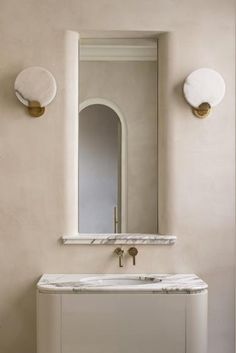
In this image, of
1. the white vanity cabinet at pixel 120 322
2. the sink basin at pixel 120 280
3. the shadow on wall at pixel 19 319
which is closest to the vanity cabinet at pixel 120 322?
the white vanity cabinet at pixel 120 322

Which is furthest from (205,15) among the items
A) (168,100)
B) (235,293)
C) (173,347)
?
(173,347)

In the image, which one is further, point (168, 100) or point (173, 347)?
point (168, 100)

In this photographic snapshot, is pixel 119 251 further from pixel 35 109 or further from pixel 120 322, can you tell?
pixel 35 109

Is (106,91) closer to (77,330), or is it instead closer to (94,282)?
(94,282)

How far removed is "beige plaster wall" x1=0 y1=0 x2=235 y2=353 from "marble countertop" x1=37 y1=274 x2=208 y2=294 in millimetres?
100

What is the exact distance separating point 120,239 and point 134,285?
0.30 metres

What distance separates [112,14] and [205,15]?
44 centimetres

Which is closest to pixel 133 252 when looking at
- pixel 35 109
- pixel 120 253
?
pixel 120 253

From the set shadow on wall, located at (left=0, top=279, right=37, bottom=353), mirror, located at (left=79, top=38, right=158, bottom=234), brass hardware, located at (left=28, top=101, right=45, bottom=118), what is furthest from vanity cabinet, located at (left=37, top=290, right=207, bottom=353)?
brass hardware, located at (left=28, top=101, right=45, bottom=118)

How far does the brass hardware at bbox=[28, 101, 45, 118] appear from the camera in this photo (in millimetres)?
2934

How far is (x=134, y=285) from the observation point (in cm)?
274

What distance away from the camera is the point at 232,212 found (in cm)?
301

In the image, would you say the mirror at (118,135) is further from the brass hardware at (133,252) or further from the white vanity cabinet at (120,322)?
the white vanity cabinet at (120,322)

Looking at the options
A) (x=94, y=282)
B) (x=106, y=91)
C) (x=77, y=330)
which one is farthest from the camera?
(x=106, y=91)
